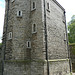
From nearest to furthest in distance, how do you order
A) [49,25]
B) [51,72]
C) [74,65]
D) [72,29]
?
[51,72], [49,25], [74,65], [72,29]

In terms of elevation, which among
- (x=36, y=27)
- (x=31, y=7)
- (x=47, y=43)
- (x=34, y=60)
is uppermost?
(x=31, y=7)

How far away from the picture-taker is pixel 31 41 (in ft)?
31.9

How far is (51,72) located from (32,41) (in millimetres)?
3837

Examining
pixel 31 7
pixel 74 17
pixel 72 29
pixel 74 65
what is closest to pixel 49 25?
pixel 31 7

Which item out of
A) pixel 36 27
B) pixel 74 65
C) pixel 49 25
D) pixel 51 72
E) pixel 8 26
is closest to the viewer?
pixel 51 72

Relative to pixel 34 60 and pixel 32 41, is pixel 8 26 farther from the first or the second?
pixel 34 60

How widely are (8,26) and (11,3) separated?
10.2 ft

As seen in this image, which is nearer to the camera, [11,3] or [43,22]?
[43,22]

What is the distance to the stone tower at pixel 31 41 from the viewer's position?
8.80m

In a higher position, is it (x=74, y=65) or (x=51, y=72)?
(x=51, y=72)

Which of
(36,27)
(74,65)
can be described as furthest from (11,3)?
(74,65)

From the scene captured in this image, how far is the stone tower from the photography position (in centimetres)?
880

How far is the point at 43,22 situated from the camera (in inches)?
365

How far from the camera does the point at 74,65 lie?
15.9 m
